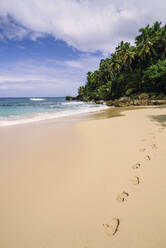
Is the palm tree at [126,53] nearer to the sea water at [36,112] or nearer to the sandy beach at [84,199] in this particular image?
the sea water at [36,112]

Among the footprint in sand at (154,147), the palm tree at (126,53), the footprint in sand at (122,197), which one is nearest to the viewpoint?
the footprint in sand at (122,197)

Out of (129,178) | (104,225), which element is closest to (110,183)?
(129,178)

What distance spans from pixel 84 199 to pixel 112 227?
503mm

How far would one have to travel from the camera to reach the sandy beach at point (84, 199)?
4.26 ft

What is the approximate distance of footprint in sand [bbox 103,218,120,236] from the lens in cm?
132

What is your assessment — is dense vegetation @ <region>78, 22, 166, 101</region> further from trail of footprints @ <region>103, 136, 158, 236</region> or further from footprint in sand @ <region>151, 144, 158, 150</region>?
trail of footprints @ <region>103, 136, 158, 236</region>

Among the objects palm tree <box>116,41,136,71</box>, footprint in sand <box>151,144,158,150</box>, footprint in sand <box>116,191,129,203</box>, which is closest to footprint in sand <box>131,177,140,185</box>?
footprint in sand <box>116,191,129,203</box>

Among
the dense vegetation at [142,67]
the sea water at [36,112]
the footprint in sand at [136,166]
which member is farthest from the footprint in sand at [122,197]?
the dense vegetation at [142,67]

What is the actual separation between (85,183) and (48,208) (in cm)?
69

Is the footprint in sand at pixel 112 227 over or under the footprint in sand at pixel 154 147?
under

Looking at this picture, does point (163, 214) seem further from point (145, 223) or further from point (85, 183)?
point (85, 183)

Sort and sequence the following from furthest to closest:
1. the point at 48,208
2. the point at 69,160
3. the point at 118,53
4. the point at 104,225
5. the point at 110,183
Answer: the point at 118,53
the point at 69,160
the point at 110,183
the point at 48,208
the point at 104,225

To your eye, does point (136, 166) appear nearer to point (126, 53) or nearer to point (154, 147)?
point (154, 147)

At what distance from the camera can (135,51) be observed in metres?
30.0
